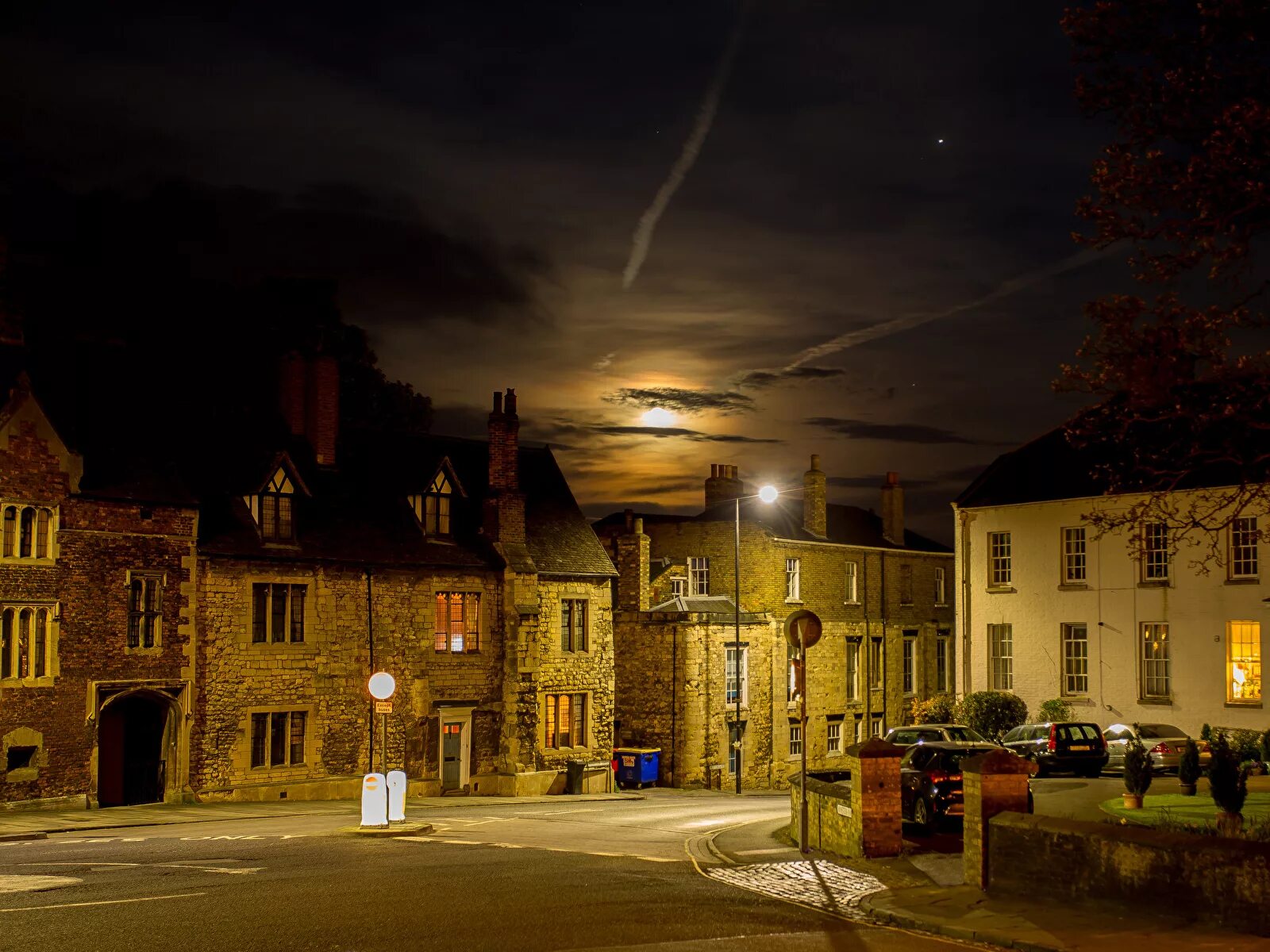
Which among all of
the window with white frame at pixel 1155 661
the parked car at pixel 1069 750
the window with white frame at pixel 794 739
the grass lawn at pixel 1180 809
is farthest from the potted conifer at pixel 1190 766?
the window with white frame at pixel 794 739

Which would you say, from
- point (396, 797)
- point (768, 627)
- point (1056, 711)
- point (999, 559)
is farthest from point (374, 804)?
point (768, 627)

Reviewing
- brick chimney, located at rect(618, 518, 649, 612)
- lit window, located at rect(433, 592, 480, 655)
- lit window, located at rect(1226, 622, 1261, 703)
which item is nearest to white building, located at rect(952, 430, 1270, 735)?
lit window, located at rect(1226, 622, 1261, 703)

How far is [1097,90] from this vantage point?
55.0 ft

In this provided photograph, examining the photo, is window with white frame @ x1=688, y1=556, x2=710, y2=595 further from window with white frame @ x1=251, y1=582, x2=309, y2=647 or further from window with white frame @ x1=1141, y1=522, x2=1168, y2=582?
window with white frame @ x1=251, y1=582, x2=309, y2=647

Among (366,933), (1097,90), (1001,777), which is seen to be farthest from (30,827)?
(1097,90)

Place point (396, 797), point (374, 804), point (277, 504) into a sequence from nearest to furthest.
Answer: point (374, 804) < point (396, 797) < point (277, 504)

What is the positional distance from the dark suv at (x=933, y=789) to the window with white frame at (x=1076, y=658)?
20.9 meters

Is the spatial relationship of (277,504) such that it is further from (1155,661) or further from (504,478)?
(1155,661)

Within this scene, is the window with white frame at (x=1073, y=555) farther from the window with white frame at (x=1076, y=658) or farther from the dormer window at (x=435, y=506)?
the dormer window at (x=435, y=506)

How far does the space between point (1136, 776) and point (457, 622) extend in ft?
74.0

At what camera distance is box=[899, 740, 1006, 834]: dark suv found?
2244 centimetres

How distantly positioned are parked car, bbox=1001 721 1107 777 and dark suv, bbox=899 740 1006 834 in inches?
429

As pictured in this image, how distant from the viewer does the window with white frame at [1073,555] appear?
141 feet

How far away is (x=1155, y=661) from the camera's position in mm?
40906
